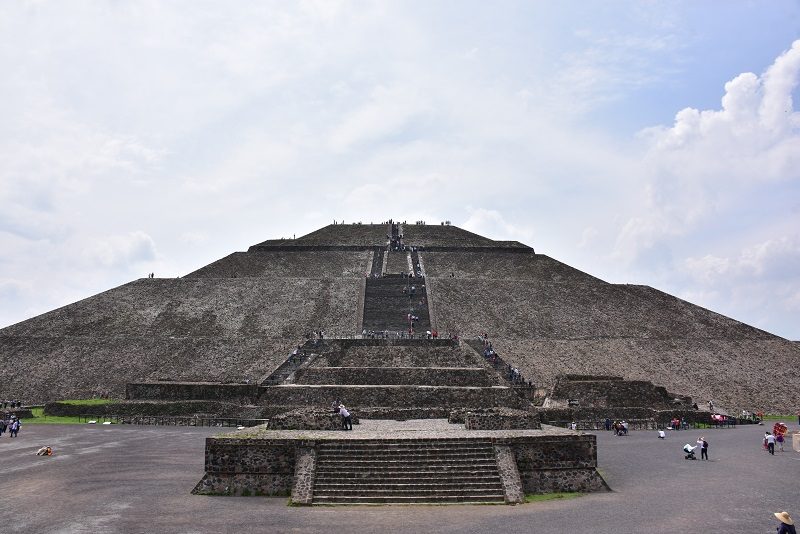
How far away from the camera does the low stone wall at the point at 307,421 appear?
18078 millimetres

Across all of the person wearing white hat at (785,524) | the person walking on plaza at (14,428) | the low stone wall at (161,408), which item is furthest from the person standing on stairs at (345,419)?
the person walking on plaza at (14,428)

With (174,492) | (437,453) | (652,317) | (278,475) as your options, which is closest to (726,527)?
(437,453)

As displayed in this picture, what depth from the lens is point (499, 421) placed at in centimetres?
1817

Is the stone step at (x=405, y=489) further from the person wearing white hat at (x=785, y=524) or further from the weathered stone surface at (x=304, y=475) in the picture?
the person wearing white hat at (x=785, y=524)

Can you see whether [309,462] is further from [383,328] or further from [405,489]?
[383,328]

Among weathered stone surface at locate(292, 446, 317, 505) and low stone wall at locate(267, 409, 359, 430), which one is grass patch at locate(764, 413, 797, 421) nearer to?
low stone wall at locate(267, 409, 359, 430)

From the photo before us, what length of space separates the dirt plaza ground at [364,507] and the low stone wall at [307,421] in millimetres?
2275

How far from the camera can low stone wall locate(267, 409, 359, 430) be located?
1808cm

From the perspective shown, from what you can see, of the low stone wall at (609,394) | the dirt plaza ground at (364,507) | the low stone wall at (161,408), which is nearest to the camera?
the dirt plaza ground at (364,507)

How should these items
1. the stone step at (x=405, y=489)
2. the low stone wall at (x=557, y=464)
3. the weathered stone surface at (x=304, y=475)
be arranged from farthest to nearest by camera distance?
1. the low stone wall at (x=557, y=464)
2. the stone step at (x=405, y=489)
3. the weathered stone surface at (x=304, y=475)

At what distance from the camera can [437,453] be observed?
15.1m

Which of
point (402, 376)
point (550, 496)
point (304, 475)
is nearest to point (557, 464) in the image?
point (550, 496)

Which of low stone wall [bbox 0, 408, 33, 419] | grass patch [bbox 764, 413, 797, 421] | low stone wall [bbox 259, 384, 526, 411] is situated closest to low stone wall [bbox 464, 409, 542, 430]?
low stone wall [bbox 259, 384, 526, 411]

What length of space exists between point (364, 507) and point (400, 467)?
155 centimetres
